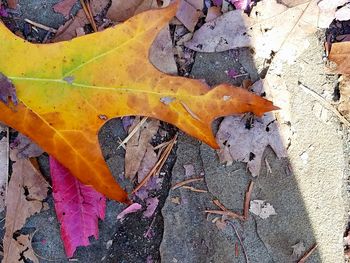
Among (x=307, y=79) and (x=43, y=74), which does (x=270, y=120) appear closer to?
(x=307, y=79)

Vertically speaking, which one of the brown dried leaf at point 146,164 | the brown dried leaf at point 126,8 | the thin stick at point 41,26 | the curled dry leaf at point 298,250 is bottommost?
the curled dry leaf at point 298,250

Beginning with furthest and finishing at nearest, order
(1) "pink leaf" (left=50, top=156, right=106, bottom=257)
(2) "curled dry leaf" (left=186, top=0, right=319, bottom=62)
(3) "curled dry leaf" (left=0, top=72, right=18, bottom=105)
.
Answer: (2) "curled dry leaf" (left=186, top=0, right=319, bottom=62), (1) "pink leaf" (left=50, top=156, right=106, bottom=257), (3) "curled dry leaf" (left=0, top=72, right=18, bottom=105)

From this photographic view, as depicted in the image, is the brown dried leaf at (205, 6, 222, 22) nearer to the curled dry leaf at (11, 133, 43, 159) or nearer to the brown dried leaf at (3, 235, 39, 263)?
the curled dry leaf at (11, 133, 43, 159)

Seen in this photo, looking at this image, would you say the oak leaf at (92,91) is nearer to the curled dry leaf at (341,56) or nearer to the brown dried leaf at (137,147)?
the brown dried leaf at (137,147)

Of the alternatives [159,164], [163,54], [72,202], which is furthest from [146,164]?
[163,54]

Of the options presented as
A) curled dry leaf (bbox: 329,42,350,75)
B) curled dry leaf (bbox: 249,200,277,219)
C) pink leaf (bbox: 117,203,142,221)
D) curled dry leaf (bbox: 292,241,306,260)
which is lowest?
curled dry leaf (bbox: 292,241,306,260)

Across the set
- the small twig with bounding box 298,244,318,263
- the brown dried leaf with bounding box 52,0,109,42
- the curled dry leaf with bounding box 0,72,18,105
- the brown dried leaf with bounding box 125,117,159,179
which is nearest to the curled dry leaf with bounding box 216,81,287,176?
the brown dried leaf with bounding box 125,117,159,179

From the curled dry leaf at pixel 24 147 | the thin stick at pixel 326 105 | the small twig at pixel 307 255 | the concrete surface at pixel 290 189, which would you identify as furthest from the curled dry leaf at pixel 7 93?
the small twig at pixel 307 255
